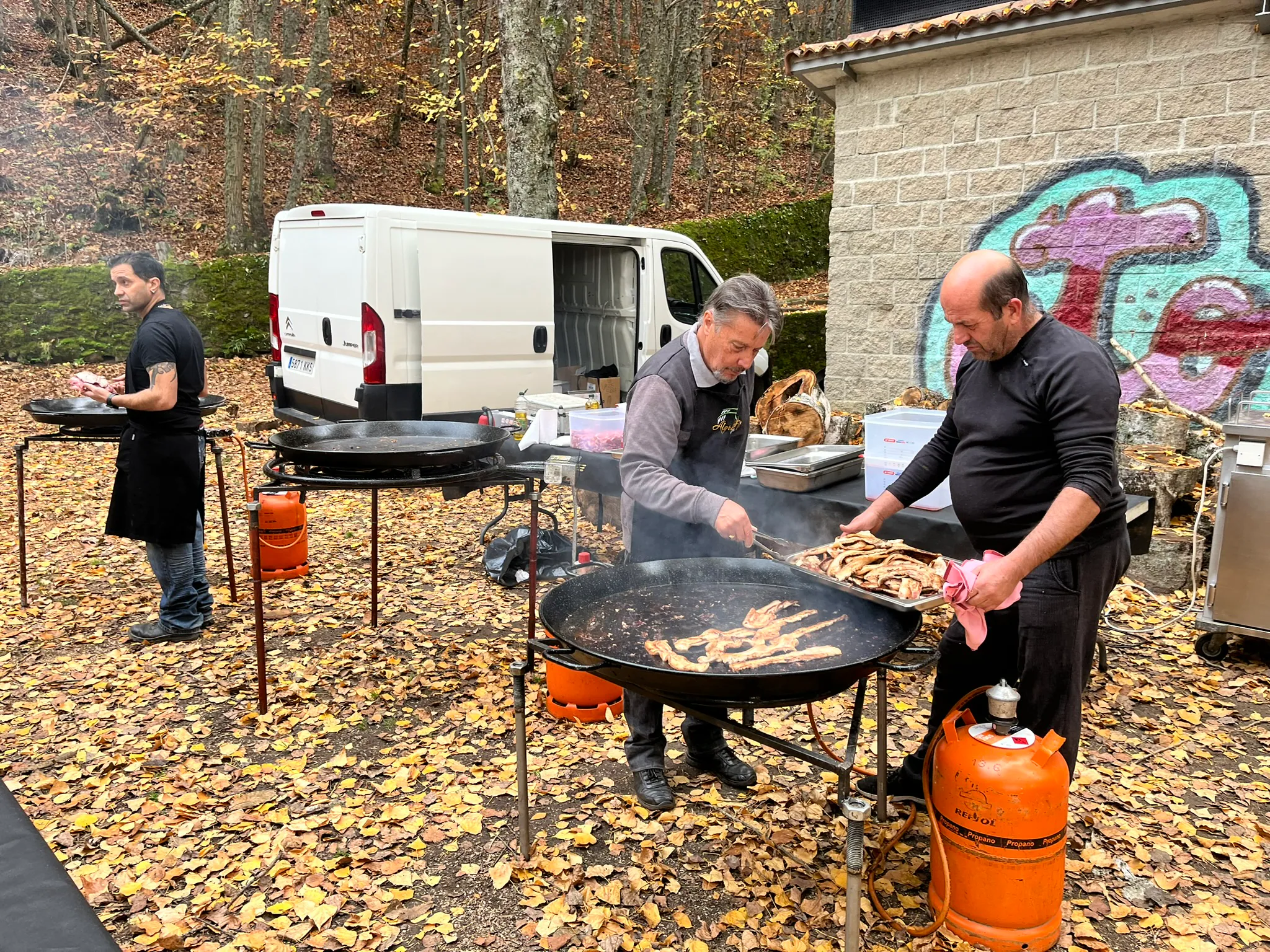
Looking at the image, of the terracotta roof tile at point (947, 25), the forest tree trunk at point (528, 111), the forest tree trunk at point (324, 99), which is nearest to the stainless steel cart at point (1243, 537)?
the terracotta roof tile at point (947, 25)

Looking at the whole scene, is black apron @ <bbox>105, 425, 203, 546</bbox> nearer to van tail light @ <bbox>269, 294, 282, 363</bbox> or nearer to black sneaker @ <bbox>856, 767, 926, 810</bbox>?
van tail light @ <bbox>269, 294, 282, 363</bbox>

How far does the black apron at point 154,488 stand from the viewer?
16.3ft

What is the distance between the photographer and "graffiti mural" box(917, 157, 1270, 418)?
256 inches

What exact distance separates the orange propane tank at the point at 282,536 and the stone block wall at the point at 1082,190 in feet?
17.1

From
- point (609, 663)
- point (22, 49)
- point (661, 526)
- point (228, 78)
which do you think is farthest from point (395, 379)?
point (22, 49)

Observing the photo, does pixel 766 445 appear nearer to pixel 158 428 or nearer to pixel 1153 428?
pixel 1153 428

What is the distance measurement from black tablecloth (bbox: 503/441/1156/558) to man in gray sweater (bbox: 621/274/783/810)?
83 cm

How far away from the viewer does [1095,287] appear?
23.3ft

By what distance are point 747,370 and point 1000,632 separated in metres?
1.36

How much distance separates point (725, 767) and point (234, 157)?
1706 centimetres

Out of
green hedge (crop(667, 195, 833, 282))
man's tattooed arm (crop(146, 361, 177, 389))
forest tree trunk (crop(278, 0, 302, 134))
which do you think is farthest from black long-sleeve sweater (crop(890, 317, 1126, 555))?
forest tree trunk (crop(278, 0, 302, 134))

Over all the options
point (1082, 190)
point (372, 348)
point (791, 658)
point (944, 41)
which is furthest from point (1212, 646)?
point (372, 348)

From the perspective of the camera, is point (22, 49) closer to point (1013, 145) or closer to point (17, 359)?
point (17, 359)

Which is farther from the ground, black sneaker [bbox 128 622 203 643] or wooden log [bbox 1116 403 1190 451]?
wooden log [bbox 1116 403 1190 451]
